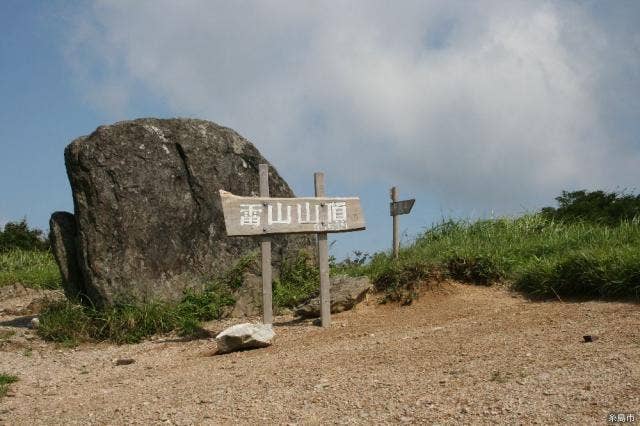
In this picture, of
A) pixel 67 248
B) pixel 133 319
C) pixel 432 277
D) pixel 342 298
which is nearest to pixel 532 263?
pixel 432 277

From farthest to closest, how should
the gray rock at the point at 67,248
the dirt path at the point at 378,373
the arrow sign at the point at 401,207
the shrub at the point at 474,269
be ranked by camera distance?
the arrow sign at the point at 401,207
the gray rock at the point at 67,248
the shrub at the point at 474,269
the dirt path at the point at 378,373

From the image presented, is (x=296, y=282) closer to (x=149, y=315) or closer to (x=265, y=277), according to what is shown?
(x=265, y=277)

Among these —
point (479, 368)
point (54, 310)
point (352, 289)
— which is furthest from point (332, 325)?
point (54, 310)

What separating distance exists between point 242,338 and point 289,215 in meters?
1.72

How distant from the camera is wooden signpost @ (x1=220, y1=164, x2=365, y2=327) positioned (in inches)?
333

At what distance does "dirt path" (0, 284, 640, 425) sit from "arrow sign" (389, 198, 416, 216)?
9.47 feet

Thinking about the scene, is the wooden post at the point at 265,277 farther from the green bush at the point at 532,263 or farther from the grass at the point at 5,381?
the grass at the point at 5,381

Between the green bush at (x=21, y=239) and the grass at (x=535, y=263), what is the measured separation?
35.5 ft

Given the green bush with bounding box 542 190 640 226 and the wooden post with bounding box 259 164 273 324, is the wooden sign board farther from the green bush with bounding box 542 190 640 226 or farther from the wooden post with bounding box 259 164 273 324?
the green bush with bounding box 542 190 640 226

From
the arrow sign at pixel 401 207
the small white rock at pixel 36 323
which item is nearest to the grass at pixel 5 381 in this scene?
the small white rock at pixel 36 323

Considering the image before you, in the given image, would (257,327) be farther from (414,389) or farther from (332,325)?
(414,389)

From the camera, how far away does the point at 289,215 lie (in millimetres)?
8742

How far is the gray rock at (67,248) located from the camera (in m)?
9.85

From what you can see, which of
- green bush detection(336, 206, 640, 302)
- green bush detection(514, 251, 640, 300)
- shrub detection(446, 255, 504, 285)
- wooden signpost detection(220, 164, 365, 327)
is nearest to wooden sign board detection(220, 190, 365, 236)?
wooden signpost detection(220, 164, 365, 327)
